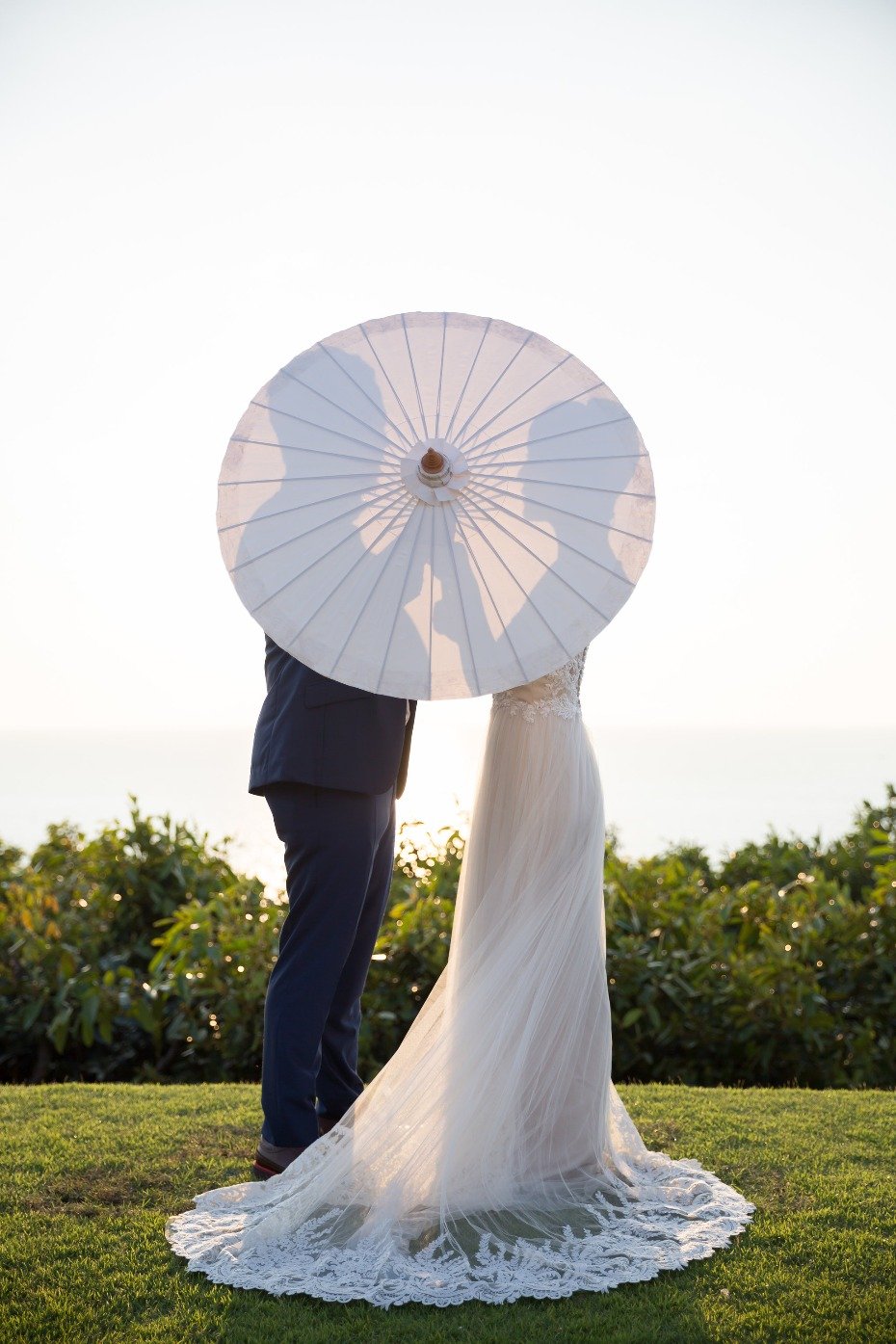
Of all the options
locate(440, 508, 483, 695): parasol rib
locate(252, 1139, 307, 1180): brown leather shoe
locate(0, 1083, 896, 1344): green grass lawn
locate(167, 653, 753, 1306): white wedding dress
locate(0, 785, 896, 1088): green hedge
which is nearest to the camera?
locate(0, 1083, 896, 1344): green grass lawn

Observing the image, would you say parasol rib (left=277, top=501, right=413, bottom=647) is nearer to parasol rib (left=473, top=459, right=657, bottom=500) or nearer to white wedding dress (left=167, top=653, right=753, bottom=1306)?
parasol rib (left=473, top=459, right=657, bottom=500)

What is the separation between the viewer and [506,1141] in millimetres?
2633

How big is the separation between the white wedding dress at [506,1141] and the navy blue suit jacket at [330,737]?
28 centimetres

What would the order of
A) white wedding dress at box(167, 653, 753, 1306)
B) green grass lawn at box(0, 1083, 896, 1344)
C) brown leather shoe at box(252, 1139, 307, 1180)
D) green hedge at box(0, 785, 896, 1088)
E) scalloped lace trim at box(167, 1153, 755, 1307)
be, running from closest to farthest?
green grass lawn at box(0, 1083, 896, 1344) → scalloped lace trim at box(167, 1153, 755, 1307) → white wedding dress at box(167, 653, 753, 1306) → brown leather shoe at box(252, 1139, 307, 1180) → green hedge at box(0, 785, 896, 1088)

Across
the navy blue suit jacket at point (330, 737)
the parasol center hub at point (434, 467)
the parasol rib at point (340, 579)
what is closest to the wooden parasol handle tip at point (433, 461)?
the parasol center hub at point (434, 467)

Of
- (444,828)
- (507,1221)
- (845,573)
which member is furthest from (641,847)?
(845,573)

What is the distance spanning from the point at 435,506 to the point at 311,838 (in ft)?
3.09

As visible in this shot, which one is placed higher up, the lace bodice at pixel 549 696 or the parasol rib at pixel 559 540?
the parasol rib at pixel 559 540

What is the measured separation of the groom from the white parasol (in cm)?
45

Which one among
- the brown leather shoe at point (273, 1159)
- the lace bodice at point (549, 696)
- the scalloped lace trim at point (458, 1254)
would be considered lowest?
the scalloped lace trim at point (458, 1254)

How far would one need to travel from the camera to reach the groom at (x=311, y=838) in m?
2.80

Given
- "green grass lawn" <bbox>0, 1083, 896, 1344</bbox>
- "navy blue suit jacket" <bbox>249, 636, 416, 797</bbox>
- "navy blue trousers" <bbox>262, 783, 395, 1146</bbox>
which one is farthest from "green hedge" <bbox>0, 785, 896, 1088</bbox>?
"navy blue suit jacket" <bbox>249, 636, 416, 797</bbox>

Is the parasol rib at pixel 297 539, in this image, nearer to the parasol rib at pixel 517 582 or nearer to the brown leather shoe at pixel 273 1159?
the parasol rib at pixel 517 582

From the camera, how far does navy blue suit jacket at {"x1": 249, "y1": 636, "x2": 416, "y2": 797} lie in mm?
2797
